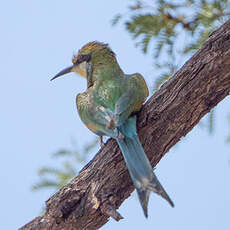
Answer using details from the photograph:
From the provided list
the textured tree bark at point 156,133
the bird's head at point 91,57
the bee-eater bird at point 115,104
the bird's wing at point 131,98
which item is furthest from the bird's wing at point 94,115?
the bird's head at point 91,57

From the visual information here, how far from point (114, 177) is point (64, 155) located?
3.47 feet

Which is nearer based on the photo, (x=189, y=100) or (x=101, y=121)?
(x=189, y=100)

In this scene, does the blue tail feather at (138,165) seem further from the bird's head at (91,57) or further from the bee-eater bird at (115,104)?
the bird's head at (91,57)

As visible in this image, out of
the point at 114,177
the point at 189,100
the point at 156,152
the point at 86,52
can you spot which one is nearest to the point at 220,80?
the point at 189,100

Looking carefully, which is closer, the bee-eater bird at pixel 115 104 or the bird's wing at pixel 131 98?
Result: the bee-eater bird at pixel 115 104

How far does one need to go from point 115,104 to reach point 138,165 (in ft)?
2.23

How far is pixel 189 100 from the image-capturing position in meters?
3.07

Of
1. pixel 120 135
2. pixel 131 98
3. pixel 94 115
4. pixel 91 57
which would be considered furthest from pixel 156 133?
pixel 91 57

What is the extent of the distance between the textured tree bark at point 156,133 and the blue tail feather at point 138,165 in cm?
11

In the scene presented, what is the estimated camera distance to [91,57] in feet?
15.4

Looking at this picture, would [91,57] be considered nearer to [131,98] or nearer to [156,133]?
[131,98]

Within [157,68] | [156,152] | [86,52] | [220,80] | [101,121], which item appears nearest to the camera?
[220,80]

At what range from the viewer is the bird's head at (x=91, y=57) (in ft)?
15.1

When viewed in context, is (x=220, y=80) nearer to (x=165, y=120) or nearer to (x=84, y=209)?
(x=165, y=120)
